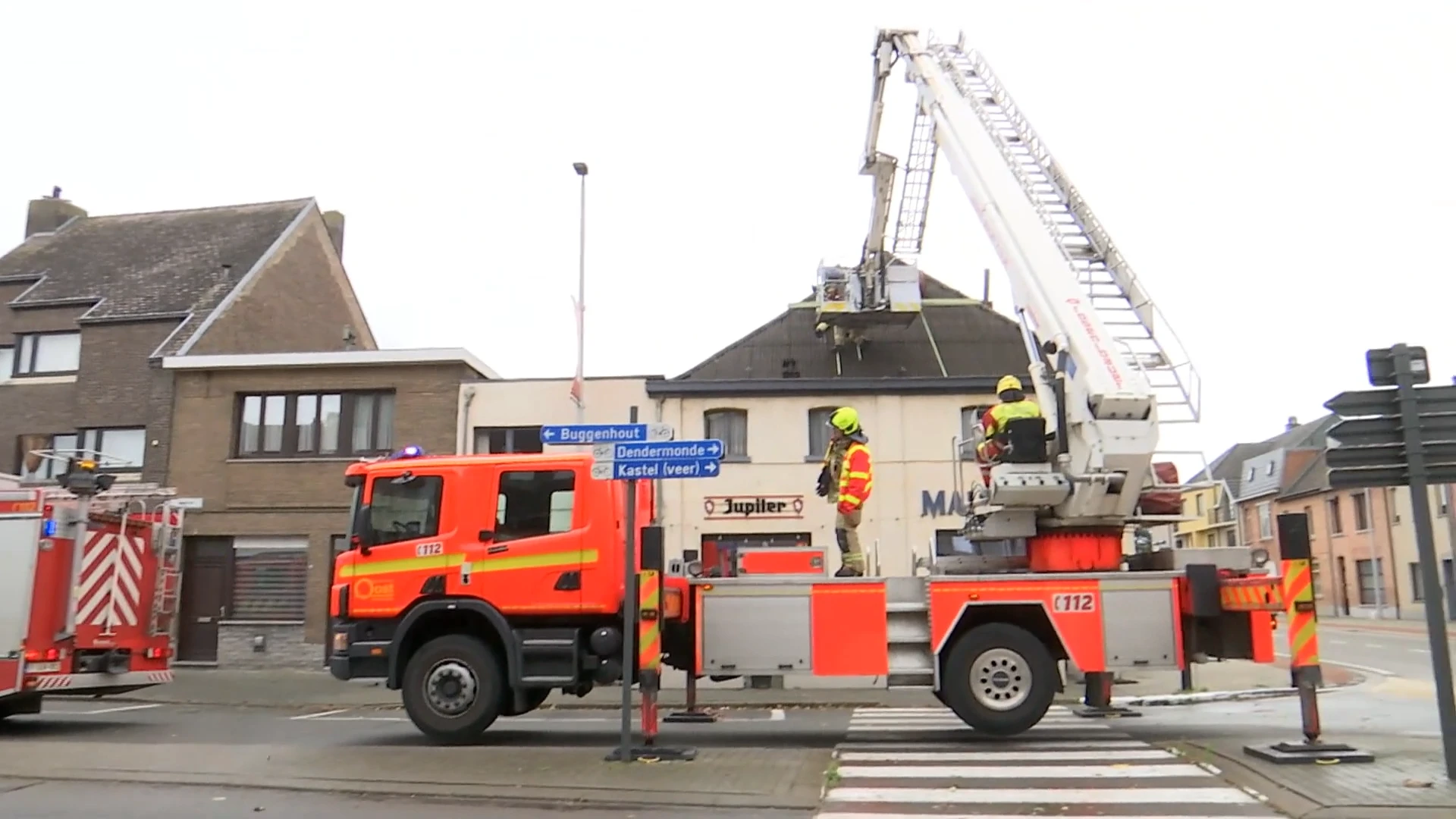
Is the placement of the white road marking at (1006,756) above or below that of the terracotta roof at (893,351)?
below

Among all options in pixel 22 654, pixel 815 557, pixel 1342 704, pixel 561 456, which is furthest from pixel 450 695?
pixel 1342 704

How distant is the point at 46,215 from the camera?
2917 centimetres

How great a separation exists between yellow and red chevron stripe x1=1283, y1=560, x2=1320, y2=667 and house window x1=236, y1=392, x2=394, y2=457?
17.5m

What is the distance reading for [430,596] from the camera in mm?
10516

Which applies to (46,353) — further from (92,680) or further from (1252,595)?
(1252,595)

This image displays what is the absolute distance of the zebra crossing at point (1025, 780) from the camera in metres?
7.14

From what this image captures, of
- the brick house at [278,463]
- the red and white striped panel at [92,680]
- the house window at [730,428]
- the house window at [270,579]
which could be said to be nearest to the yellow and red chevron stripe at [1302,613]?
the red and white striped panel at [92,680]

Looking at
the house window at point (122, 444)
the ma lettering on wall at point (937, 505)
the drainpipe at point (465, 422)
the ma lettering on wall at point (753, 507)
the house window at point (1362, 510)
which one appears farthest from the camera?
the house window at point (1362, 510)

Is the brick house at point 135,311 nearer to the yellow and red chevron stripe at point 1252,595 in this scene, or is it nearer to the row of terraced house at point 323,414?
the row of terraced house at point 323,414

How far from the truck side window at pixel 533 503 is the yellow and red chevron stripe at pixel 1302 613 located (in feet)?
20.9

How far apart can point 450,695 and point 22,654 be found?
5135 mm

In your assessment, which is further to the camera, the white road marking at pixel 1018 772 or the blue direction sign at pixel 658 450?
the blue direction sign at pixel 658 450

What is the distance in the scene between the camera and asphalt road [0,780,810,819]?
727cm

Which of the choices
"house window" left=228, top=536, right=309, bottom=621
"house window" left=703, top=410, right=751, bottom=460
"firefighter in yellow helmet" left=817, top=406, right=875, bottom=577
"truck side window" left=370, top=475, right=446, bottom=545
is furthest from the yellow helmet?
"house window" left=228, top=536, right=309, bottom=621
